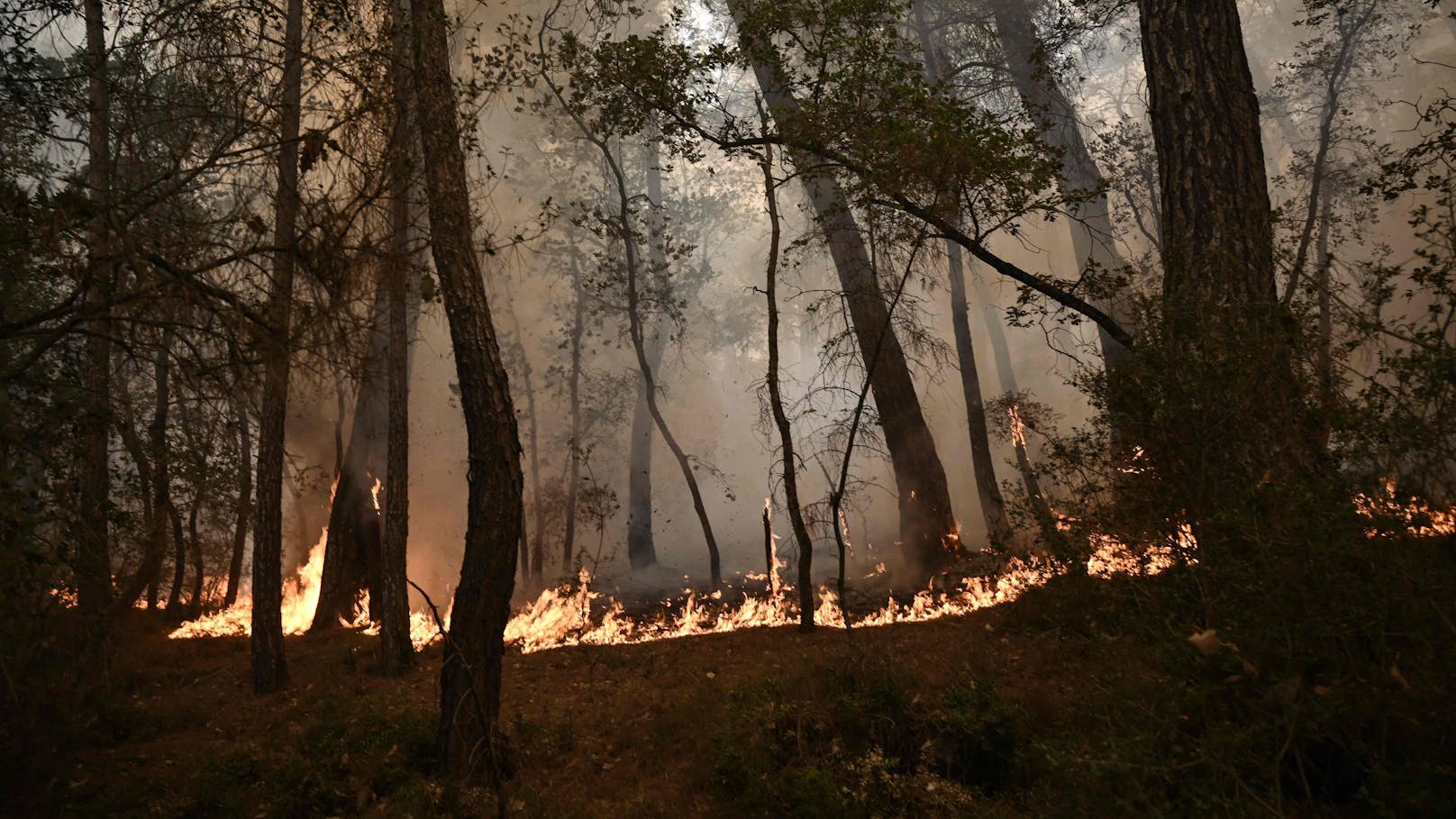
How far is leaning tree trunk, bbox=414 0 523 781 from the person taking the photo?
18.4 feet

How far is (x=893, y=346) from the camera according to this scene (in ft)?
39.6

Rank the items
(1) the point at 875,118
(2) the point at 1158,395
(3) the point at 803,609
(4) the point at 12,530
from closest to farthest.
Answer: (4) the point at 12,530, (2) the point at 1158,395, (1) the point at 875,118, (3) the point at 803,609

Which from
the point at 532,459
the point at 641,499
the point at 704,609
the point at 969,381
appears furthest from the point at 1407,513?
the point at 532,459

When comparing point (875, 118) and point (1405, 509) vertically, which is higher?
point (875, 118)

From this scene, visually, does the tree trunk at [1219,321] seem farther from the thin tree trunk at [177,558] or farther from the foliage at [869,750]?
the thin tree trunk at [177,558]

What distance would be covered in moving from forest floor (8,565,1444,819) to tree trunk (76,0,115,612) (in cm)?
110

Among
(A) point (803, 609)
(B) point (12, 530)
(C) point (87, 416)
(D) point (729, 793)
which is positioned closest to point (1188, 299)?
(D) point (729, 793)

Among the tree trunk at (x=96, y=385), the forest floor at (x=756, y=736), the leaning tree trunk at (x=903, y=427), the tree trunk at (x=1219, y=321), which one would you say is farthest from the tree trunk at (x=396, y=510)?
the tree trunk at (x=1219, y=321)

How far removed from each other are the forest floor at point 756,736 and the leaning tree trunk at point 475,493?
0.41 meters

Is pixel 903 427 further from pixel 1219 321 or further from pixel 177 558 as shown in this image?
pixel 177 558

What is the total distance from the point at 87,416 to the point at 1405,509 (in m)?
6.91

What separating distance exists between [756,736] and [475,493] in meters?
2.40

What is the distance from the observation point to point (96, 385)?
22.9 ft

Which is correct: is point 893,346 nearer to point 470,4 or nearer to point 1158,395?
point 1158,395
